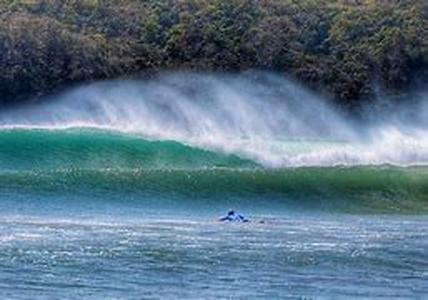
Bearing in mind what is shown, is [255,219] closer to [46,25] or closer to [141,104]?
[141,104]

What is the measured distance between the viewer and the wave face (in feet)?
153

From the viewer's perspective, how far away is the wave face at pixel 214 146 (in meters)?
46.6

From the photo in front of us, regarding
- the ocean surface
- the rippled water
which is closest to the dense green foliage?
the ocean surface

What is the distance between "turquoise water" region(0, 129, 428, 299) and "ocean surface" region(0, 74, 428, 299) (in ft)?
0.21

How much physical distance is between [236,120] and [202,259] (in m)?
37.3

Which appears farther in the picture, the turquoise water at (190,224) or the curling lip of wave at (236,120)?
the curling lip of wave at (236,120)

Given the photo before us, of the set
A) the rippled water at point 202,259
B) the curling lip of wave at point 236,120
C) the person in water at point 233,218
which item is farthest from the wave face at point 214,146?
the rippled water at point 202,259

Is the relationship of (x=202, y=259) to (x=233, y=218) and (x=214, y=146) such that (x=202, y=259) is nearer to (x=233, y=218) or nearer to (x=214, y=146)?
(x=233, y=218)

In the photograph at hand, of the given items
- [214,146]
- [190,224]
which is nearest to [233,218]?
[190,224]

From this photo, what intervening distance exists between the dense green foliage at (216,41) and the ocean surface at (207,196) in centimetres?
225

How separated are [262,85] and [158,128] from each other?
12.5 meters

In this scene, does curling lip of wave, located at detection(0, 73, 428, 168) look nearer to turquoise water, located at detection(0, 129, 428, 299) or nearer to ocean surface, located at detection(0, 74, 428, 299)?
ocean surface, located at detection(0, 74, 428, 299)

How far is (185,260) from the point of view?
28.2 m

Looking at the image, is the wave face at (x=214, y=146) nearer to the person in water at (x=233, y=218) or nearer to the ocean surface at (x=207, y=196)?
the ocean surface at (x=207, y=196)
